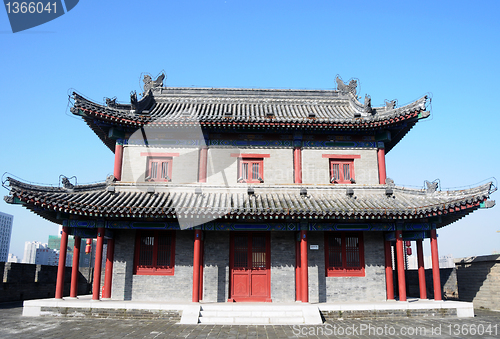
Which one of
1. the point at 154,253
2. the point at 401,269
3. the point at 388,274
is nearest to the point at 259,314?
the point at 154,253

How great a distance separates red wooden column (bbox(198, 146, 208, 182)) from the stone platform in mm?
5477

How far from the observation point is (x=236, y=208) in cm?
1312

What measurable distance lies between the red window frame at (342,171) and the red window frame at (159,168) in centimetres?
757

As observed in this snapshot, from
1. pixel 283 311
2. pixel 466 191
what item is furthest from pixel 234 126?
pixel 466 191

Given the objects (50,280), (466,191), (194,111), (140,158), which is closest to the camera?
(466,191)

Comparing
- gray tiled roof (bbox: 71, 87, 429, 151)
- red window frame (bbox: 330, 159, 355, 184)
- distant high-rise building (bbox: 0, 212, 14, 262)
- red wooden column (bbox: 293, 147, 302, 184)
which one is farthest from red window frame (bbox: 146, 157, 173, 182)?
distant high-rise building (bbox: 0, 212, 14, 262)

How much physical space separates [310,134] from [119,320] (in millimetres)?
11058

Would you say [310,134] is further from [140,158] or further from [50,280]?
[50,280]

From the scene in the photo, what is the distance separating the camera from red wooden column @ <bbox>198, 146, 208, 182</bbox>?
16125 millimetres

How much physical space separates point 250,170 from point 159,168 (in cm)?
424

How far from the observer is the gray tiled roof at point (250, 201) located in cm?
1310

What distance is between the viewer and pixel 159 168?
16.5m

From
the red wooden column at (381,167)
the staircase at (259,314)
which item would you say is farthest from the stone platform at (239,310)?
the red wooden column at (381,167)

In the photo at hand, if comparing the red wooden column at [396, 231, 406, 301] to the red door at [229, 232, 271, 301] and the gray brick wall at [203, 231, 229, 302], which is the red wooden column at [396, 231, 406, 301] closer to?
the red door at [229, 232, 271, 301]
